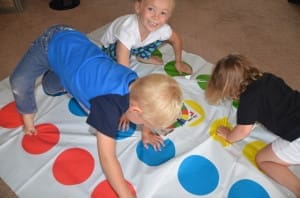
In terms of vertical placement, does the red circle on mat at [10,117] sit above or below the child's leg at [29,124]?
below

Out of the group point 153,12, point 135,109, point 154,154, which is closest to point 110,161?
point 135,109

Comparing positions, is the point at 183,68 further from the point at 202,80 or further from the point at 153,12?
the point at 153,12

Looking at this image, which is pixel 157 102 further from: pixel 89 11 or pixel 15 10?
pixel 15 10

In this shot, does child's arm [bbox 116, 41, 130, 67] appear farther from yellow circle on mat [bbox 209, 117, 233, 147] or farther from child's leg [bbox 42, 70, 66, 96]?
yellow circle on mat [bbox 209, 117, 233, 147]

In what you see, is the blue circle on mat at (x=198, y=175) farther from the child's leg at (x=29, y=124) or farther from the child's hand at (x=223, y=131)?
the child's leg at (x=29, y=124)

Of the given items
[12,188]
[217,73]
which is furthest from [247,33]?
[12,188]

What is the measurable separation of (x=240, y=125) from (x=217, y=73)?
7.2 inches

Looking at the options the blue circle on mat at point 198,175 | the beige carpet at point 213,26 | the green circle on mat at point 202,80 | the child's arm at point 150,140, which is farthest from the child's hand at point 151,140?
the beige carpet at point 213,26

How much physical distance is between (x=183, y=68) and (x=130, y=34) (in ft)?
0.98

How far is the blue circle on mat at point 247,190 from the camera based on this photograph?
39.2 inches

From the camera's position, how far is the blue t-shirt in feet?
2.74

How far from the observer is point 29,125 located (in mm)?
1130

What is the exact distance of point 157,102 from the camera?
0.76m

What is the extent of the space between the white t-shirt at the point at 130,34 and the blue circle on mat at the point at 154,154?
398 mm
